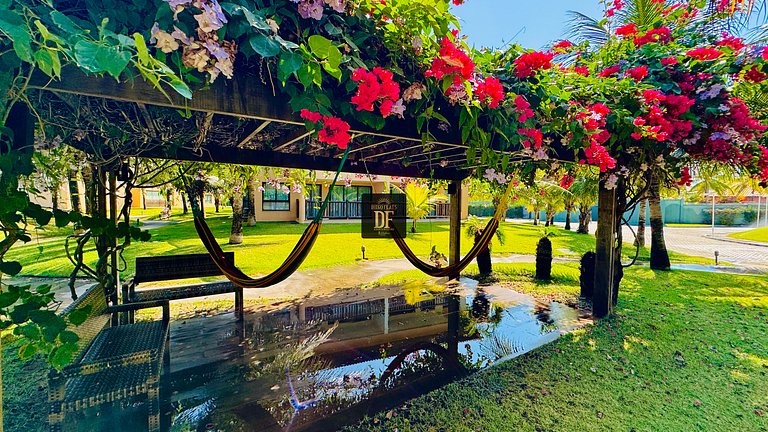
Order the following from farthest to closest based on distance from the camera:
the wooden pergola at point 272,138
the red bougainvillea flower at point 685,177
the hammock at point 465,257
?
the hammock at point 465,257, the red bougainvillea flower at point 685,177, the wooden pergola at point 272,138

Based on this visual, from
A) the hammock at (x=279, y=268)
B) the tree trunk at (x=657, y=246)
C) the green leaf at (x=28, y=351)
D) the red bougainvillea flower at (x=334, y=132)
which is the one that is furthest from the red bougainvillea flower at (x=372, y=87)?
the tree trunk at (x=657, y=246)

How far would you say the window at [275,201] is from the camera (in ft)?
57.2

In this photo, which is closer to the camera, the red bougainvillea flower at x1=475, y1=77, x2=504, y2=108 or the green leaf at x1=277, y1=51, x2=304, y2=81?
the green leaf at x1=277, y1=51, x2=304, y2=81

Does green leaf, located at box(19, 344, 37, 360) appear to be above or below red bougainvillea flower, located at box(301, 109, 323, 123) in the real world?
below

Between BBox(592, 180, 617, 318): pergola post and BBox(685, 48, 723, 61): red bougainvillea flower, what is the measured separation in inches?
59.3

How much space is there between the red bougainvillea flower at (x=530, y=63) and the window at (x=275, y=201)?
53.0 feet

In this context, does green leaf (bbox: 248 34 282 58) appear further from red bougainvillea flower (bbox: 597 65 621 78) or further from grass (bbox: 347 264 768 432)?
red bougainvillea flower (bbox: 597 65 621 78)

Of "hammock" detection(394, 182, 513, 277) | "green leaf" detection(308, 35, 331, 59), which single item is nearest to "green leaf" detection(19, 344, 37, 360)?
"green leaf" detection(308, 35, 331, 59)

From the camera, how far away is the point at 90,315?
7.67 ft

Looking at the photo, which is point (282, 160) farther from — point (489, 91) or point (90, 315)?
point (489, 91)

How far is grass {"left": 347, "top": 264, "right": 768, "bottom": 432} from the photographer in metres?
2.31

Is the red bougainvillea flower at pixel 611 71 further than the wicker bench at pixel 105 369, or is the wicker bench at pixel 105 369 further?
the red bougainvillea flower at pixel 611 71

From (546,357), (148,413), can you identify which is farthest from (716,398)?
(148,413)

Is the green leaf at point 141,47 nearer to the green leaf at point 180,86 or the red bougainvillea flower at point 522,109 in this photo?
the green leaf at point 180,86
